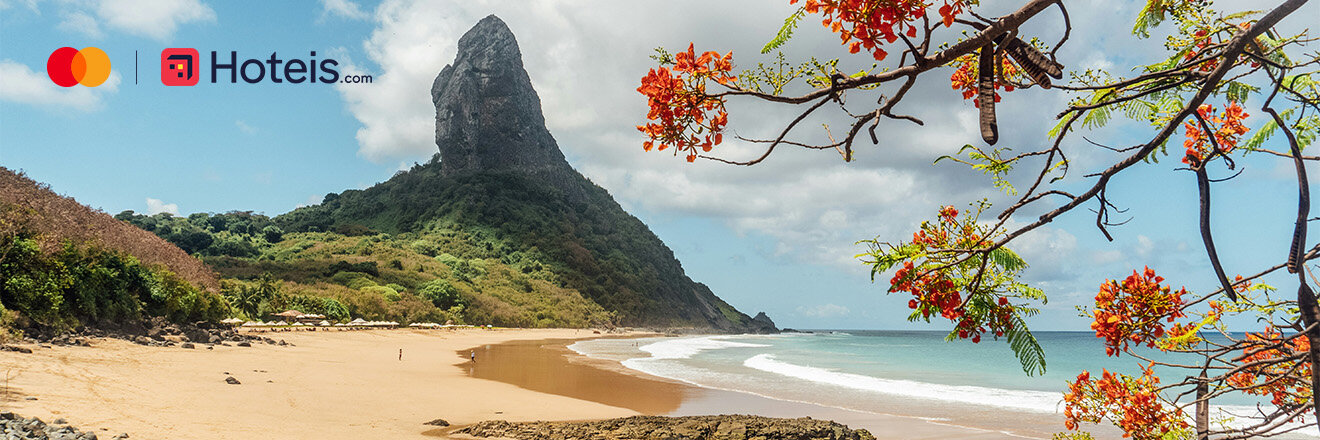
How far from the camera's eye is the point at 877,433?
42.2 ft

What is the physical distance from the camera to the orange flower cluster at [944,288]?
80.7 inches

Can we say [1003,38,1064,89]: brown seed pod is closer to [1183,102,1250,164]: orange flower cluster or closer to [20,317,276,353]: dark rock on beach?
[1183,102,1250,164]: orange flower cluster

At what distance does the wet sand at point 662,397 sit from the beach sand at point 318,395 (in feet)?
0.14

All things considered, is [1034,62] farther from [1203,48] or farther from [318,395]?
[318,395]

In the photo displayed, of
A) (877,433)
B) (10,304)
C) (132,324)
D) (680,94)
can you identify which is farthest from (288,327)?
(680,94)

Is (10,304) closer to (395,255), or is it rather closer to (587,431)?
(587,431)

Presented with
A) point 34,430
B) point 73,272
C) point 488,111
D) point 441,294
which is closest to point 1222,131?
point 34,430

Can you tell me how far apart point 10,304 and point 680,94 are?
66.8ft

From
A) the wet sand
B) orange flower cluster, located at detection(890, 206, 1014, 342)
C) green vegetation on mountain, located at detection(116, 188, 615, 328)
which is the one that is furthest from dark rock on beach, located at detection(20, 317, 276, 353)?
orange flower cluster, located at detection(890, 206, 1014, 342)

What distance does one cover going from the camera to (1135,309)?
2.41 m

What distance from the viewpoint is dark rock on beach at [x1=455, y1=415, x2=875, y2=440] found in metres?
9.75

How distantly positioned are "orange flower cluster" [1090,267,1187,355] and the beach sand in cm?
985

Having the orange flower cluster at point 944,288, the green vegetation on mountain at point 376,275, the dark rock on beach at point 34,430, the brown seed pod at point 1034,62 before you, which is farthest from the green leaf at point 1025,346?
the green vegetation on mountain at point 376,275

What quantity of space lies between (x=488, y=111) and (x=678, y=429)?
9937 cm
